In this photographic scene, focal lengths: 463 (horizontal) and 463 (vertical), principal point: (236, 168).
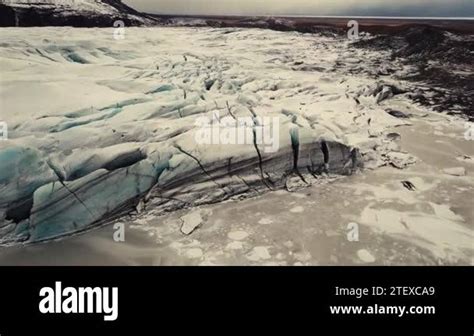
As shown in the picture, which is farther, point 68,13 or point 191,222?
point 68,13

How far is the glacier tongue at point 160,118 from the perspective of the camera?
327 centimetres

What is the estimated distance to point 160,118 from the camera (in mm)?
3596

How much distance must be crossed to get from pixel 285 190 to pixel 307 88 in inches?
40.0

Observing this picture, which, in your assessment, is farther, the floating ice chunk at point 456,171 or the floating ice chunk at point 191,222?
the floating ice chunk at point 456,171

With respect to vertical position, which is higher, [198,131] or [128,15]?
[128,15]

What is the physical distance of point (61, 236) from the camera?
10.5ft
